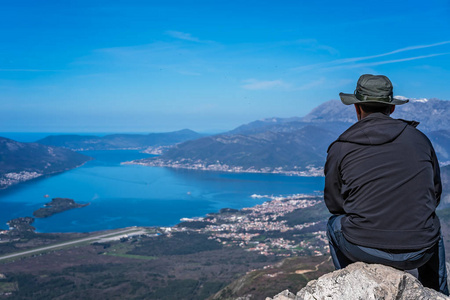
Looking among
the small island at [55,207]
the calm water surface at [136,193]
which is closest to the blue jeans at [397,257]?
the calm water surface at [136,193]

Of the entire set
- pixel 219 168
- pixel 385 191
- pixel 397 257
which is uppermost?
pixel 385 191

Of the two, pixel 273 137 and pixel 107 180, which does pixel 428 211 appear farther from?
pixel 273 137

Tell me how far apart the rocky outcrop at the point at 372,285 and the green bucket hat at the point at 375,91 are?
0.90 metres

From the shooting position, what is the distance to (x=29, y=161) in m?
116

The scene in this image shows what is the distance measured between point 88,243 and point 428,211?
43.9 m

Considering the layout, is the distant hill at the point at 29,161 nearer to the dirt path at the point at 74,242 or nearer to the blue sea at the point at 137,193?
the blue sea at the point at 137,193

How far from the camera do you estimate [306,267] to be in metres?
21.7

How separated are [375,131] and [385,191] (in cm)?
31

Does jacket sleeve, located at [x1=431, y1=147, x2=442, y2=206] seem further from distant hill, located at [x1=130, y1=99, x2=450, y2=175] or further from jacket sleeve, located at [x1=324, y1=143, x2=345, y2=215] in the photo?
distant hill, located at [x1=130, y1=99, x2=450, y2=175]

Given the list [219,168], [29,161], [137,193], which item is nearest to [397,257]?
[137,193]

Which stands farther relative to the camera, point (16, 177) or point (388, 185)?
point (16, 177)

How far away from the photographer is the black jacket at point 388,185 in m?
1.88

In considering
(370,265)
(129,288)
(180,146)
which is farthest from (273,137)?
(370,265)

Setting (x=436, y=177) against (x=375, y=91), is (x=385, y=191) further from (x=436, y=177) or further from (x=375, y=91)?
(x=375, y=91)
